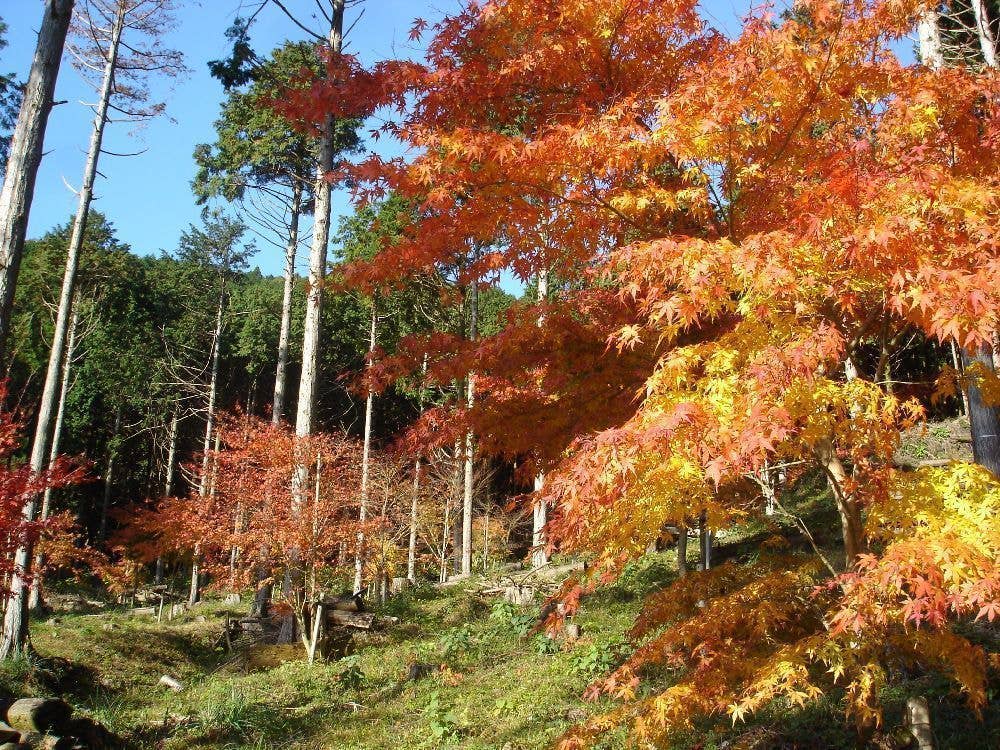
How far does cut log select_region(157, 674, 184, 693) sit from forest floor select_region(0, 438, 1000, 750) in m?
0.12

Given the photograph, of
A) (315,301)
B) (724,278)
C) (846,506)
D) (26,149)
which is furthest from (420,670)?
(724,278)

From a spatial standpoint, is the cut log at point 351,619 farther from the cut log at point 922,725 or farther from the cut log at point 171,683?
the cut log at point 922,725

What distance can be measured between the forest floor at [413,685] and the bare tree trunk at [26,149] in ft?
15.6

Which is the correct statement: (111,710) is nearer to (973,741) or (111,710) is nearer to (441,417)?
(441,417)

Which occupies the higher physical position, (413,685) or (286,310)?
(286,310)

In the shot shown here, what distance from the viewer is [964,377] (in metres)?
3.83

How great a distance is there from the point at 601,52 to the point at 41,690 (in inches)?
400

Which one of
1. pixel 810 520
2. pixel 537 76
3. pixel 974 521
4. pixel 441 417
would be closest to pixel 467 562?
pixel 810 520

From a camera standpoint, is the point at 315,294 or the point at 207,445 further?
the point at 207,445

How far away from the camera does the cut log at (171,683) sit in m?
10.2

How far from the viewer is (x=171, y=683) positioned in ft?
34.3

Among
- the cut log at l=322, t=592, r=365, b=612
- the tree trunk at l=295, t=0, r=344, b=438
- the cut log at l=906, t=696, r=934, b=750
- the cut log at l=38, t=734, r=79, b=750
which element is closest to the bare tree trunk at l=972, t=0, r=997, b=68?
the cut log at l=906, t=696, r=934, b=750

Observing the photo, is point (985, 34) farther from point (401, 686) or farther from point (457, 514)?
point (457, 514)

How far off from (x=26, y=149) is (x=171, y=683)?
26.2ft
